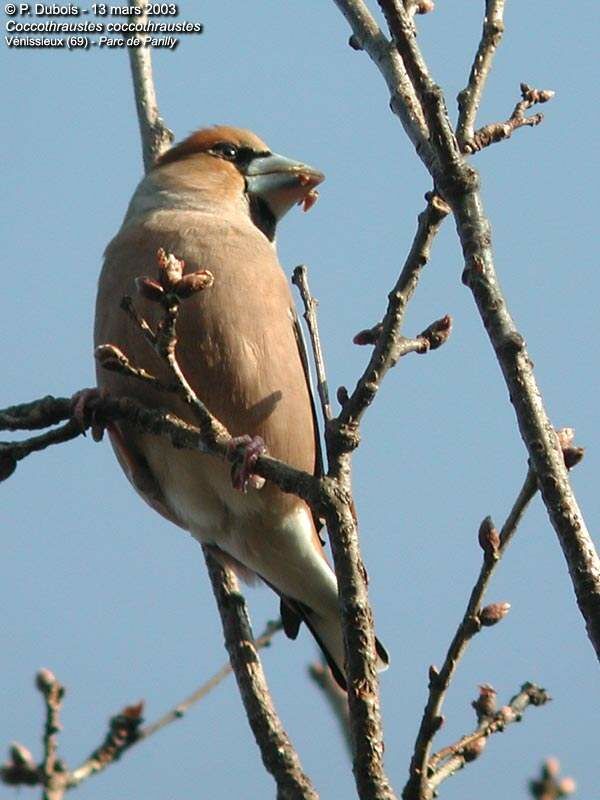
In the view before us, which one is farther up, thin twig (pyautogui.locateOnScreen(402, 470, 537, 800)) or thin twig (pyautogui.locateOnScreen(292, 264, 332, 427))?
thin twig (pyautogui.locateOnScreen(292, 264, 332, 427))

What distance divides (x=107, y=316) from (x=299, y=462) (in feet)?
2.78

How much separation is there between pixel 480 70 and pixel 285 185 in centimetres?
246

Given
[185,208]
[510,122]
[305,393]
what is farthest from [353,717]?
[185,208]

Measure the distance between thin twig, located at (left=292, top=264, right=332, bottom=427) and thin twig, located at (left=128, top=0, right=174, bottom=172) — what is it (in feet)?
5.27

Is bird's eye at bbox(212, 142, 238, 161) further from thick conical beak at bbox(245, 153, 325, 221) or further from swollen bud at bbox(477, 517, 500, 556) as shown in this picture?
swollen bud at bbox(477, 517, 500, 556)

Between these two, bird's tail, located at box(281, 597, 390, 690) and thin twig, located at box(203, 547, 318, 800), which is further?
bird's tail, located at box(281, 597, 390, 690)

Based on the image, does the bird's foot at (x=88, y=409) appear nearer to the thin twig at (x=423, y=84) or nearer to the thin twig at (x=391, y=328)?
the thin twig at (x=391, y=328)

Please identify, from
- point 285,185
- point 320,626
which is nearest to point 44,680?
point 320,626

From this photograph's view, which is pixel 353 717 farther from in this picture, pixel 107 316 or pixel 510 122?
pixel 107 316

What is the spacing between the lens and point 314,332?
138 inches

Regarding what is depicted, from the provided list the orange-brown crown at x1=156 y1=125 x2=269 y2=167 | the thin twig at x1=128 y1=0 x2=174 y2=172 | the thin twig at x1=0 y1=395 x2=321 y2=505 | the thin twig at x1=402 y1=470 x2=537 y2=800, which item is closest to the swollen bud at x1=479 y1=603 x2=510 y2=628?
the thin twig at x1=402 y1=470 x2=537 y2=800

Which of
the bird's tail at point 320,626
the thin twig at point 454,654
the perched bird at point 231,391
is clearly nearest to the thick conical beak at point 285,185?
the perched bird at point 231,391

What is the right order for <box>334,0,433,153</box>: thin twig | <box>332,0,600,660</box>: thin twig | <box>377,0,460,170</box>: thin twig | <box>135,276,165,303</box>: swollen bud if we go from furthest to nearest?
1. <box>334,0,433,153</box>: thin twig
2. <box>135,276,165,303</box>: swollen bud
3. <box>377,0,460,170</box>: thin twig
4. <box>332,0,600,660</box>: thin twig

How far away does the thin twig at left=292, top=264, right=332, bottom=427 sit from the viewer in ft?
11.0
